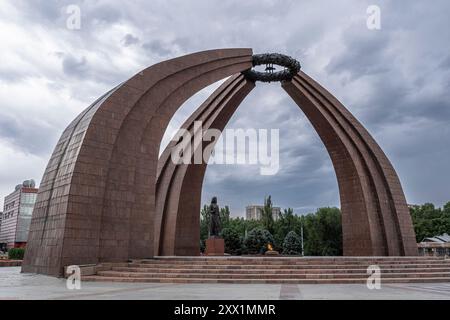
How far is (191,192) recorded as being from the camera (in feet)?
61.7

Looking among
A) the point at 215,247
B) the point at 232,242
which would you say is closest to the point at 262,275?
the point at 215,247

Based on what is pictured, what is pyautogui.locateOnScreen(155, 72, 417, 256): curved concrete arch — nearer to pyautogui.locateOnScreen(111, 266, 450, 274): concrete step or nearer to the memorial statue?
the memorial statue

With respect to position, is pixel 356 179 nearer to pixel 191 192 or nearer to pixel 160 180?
pixel 191 192

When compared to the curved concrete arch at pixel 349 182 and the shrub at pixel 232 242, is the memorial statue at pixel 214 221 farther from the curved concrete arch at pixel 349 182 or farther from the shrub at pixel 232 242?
the shrub at pixel 232 242

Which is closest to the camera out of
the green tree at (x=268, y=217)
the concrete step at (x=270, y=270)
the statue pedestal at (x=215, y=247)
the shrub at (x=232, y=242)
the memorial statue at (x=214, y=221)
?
the concrete step at (x=270, y=270)

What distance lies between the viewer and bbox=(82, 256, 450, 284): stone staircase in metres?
9.60

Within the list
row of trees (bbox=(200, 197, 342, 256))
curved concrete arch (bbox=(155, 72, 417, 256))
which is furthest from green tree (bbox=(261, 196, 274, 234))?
curved concrete arch (bbox=(155, 72, 417, 256))

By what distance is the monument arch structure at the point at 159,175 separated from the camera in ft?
38.0

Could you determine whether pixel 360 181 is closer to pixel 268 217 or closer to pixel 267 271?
pixel 267 271

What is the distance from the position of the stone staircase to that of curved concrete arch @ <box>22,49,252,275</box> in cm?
99

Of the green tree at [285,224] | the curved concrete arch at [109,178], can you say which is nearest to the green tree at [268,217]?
the green tree at [285,224]

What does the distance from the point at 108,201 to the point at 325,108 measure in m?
11.0

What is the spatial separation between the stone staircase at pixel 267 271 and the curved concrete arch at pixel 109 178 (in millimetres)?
994
